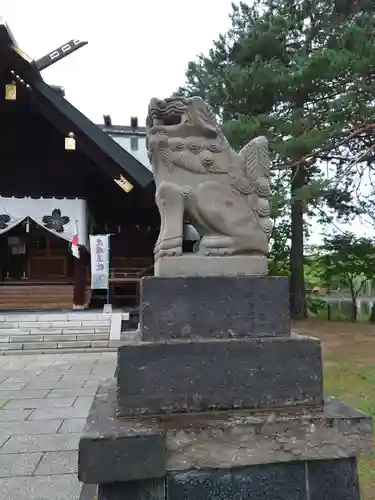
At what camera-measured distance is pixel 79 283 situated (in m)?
12.3

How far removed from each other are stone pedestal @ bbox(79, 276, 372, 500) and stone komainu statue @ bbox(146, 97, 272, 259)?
355mm

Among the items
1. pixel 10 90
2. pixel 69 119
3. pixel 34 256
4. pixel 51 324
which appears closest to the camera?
pixel 51 324

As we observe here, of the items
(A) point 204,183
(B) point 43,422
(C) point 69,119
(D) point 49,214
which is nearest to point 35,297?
(D) point 49,214

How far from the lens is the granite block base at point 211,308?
2465 millimetres

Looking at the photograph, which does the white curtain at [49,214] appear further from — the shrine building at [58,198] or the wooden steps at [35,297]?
the wooden steps at [35,297]

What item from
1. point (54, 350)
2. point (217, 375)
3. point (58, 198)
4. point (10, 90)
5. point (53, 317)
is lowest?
point (54, 350)

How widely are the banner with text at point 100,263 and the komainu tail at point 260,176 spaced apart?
8815 mm

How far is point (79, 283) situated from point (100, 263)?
57.0 inches

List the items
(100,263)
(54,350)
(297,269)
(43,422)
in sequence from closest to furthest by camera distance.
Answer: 1. (43,422)
2. (54,350)
3. (100,263)
4. (297,269)

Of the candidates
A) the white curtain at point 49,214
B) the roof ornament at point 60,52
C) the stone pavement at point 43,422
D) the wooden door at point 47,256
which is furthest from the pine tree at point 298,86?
the wooden door at point 47,256

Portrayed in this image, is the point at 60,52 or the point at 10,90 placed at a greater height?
the point at 60,52

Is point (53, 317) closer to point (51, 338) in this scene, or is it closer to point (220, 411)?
point (51, 338)

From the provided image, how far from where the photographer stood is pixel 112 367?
7145 mm

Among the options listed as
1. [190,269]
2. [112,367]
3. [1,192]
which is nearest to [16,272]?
[1,192]
